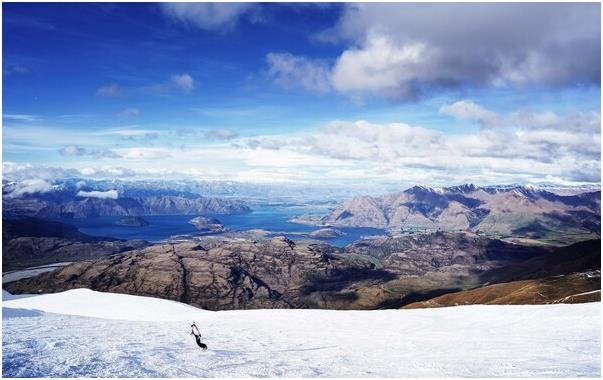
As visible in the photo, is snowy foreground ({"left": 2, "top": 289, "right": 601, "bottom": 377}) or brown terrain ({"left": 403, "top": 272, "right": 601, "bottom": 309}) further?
brown terrain ({"left": 403, "top": 272, "right": 601, "bottom": 309})

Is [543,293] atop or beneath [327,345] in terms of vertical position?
beneath

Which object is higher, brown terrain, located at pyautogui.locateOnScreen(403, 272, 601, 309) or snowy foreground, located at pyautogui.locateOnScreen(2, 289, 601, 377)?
snowy foreground, located at pyautogui.locateOnScreen(2, 289, 601, 377)

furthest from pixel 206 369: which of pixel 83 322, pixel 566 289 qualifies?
pixel 566 289

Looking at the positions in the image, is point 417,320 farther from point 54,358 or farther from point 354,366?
point 54,358

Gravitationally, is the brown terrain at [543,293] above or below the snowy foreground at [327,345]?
below

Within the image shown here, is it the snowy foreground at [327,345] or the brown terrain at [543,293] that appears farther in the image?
the brown terrain at [543,293]

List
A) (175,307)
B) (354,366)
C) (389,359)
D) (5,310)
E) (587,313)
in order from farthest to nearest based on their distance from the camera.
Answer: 1. (175,307)
2. (5,310)
3. (587,313)
4. (389,359)
5. (354,366)

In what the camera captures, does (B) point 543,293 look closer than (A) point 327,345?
No

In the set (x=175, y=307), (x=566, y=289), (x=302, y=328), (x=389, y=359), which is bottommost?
(x=566, y=289)
